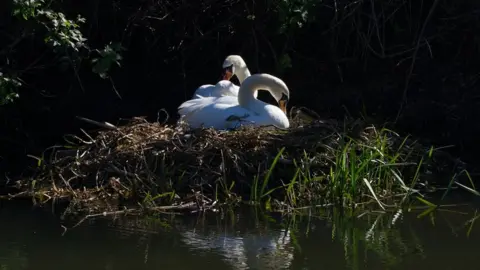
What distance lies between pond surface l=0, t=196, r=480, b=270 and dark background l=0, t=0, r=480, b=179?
8.04 ft

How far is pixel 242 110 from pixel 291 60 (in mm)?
1772

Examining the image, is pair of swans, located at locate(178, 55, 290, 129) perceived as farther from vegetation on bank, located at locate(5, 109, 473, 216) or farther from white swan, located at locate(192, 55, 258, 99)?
vegetation on bank, located at locate(5, 109, 473, 216)

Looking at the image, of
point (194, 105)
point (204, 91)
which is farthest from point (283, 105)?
point (194, 105)

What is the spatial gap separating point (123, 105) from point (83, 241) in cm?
385

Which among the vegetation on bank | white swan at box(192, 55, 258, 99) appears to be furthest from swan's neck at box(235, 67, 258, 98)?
the vegetation on bank

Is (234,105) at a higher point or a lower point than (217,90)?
lower

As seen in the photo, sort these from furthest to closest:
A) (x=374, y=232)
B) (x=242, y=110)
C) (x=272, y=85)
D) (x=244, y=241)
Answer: (x=272, y=85) < (x=242, y=110) < (x=374, y=232) < (x=244, y=241)

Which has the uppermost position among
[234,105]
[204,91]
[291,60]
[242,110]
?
[291,60]

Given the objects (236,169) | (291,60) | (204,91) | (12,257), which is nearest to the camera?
(12,257)

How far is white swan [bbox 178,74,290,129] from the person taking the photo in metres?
9.23

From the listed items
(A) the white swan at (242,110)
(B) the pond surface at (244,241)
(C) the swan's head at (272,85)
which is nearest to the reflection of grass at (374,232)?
(B) the pond surface at (244,241)

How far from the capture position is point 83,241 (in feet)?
22.6

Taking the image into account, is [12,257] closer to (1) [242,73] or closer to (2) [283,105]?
(2) [283,105]

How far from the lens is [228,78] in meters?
10.4
